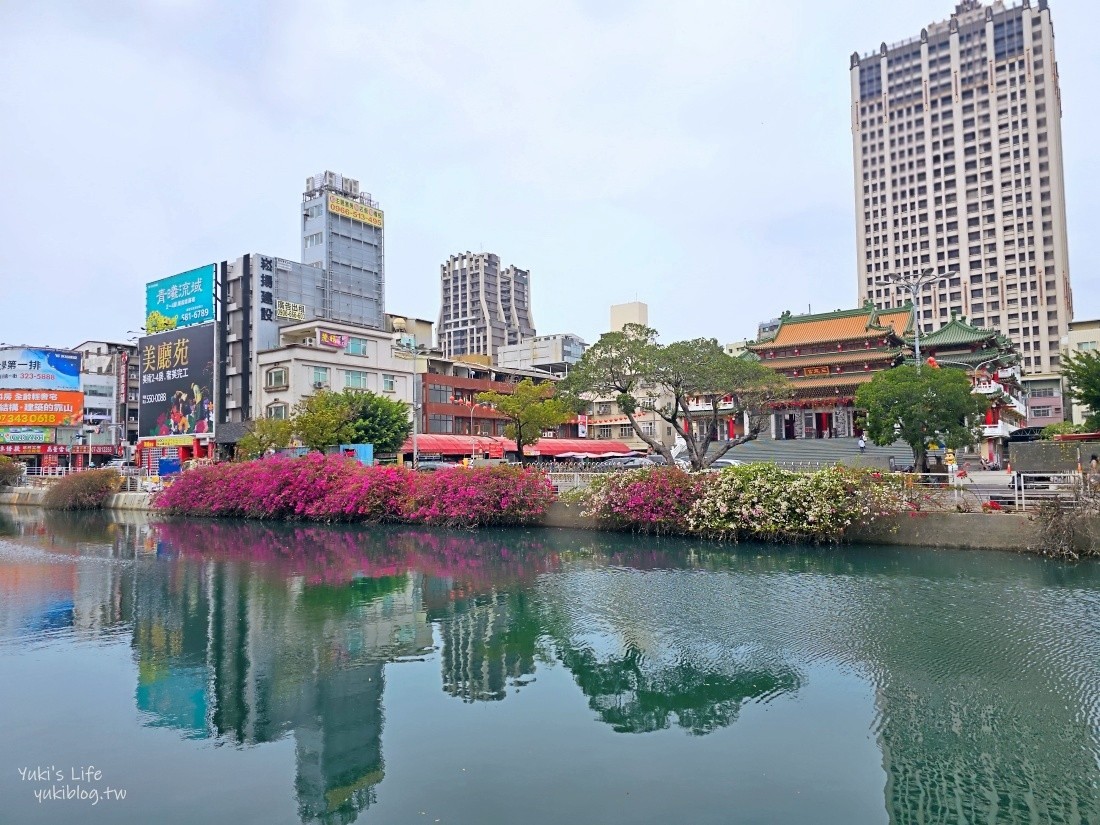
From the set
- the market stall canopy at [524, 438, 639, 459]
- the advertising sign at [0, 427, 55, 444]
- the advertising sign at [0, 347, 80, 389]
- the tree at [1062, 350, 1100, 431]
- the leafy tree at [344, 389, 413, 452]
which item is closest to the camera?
the tree at [1062, 350, 1100, 431]

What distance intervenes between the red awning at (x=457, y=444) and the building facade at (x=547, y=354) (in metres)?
27.8

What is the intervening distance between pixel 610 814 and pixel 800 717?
3.33 m

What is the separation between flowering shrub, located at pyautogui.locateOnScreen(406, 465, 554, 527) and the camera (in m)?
29.7

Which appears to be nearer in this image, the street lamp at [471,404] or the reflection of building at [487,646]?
the reflection of building at [487,646]

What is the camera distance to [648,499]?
2614 cm

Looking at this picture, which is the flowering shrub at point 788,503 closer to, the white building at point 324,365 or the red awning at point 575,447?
the red awning at point 575,447

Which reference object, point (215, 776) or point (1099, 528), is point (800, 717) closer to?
point (215, 776)

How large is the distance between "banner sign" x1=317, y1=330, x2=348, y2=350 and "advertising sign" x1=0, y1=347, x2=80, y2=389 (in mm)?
24242

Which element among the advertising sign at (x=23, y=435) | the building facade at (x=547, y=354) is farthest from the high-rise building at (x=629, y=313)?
the advertising sign at (x=23, y=435)

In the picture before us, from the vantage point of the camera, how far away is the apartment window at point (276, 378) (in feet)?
173

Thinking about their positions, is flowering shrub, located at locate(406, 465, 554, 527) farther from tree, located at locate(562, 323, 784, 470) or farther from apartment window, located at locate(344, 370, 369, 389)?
apartment window, located at locate(344, 370, 369, 389)

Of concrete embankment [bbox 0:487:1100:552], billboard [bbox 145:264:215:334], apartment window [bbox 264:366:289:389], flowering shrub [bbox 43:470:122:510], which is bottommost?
concrete embankment [bbox 0:487:1100:552]

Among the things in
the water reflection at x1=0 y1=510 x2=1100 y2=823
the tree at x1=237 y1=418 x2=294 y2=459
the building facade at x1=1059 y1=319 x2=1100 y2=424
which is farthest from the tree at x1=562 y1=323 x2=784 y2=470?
the building facade at x1=1059 y1=319 x2=1100 y2=424

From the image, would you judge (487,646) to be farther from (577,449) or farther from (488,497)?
(577,449)
